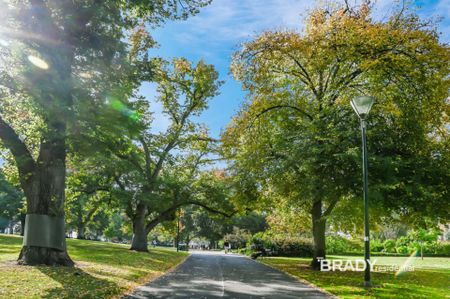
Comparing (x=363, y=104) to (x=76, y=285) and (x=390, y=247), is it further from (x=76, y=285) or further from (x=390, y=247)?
(x=390, y=247)

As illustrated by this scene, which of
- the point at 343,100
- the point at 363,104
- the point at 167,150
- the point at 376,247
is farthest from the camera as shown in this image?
the point at 376,247

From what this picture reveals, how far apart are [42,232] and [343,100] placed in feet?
43.7

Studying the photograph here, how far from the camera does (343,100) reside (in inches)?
724

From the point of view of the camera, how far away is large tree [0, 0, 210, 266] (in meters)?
11.2

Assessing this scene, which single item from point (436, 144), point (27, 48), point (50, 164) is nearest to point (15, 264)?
point (50, 164)

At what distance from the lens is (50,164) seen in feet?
47.7

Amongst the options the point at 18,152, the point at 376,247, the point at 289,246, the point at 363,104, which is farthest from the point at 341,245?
the point at 18,152

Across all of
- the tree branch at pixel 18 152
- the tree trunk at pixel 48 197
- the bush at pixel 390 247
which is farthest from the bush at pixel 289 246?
the tree branch at pixel 18 152

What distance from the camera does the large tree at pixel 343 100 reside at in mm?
16375

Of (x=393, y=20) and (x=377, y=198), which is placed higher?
(x=393, y=20)

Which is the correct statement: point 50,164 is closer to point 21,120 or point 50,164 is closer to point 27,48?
point 21,120

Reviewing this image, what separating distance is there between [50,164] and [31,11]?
5234 millimetres

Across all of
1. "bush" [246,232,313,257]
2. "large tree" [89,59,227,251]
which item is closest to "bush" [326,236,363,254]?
"bush" [246,232,313,257]

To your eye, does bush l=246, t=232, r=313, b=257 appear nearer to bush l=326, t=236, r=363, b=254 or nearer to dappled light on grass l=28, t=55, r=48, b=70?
bush l=326, t=236, r=363, b=254
